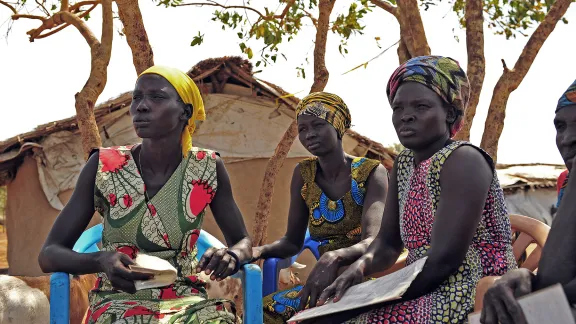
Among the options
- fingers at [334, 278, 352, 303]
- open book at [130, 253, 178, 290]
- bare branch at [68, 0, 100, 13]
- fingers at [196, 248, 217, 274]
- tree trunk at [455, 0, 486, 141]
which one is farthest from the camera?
bare branch at [68, 0, 100, 13]

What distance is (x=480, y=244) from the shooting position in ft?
8.70

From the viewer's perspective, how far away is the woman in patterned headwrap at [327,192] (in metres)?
3.68

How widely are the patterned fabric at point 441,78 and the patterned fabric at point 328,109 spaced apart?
99cm

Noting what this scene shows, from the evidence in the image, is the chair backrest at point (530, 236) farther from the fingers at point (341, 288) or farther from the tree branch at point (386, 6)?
the tree branch at point (386, 6)

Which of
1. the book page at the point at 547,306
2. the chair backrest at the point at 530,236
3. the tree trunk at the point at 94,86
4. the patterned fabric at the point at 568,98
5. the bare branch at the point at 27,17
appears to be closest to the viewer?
the book page at the point at 547,306

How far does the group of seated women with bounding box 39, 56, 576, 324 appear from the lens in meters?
2.48

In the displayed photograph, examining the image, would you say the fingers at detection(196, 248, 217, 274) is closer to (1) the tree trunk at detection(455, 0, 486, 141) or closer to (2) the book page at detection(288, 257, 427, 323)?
(2) the book page at detection(288, 257, 427, 323)

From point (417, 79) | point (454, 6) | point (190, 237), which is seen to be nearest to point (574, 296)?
point (417, 79)

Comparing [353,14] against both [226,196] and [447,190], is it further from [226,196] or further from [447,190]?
[447,190]

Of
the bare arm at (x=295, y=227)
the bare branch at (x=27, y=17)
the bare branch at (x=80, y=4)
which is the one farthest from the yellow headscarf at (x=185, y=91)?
the bare branch at (x=80, y=4)

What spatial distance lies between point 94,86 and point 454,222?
441 cm

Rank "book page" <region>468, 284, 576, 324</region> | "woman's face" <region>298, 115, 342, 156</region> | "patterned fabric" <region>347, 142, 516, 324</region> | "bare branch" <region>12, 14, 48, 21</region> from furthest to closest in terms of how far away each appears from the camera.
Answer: "bare branch" <region>12, 14, 48, 21</region> < "woman's face" <region>298, 115, 342, 156</region> < "patterned fabric" <region>347, 142, 516, 324</region> < "book page" <region>468, 284, 576, 324</region>

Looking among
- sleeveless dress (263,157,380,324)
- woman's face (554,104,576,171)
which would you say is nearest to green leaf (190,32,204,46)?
sleeveless dress (263,157,380,324)

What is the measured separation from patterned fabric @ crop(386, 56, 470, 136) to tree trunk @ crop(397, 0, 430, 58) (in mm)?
2770
